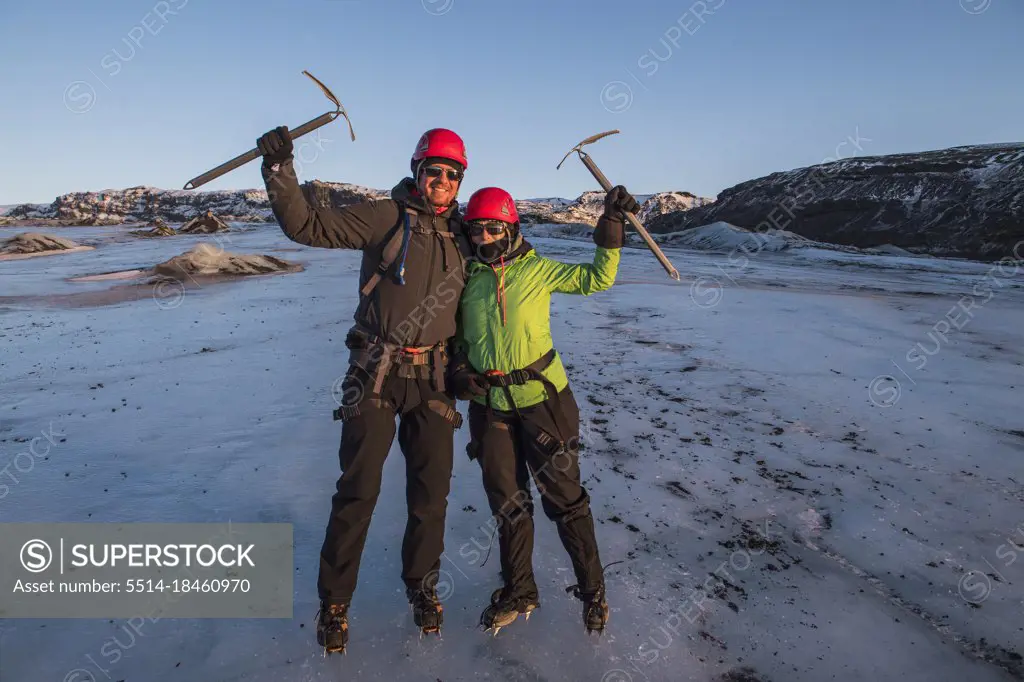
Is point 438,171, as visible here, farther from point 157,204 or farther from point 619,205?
point 157,204

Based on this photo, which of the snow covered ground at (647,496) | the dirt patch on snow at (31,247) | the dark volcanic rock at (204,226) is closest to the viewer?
the snow covered ground at (647,496)

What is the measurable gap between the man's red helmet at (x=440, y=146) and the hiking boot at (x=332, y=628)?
7.38 feet

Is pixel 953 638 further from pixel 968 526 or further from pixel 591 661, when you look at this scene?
pixel 591 661

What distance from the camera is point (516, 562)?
2.85 meters

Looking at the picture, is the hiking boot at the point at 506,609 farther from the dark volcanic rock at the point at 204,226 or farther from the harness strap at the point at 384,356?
the dark volcanic rock at the point at 204,226

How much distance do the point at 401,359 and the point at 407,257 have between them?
0.50m

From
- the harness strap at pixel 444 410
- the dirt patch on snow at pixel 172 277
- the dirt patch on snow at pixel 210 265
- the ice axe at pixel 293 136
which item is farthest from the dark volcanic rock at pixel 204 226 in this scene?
the harness strap at pixel 444 410

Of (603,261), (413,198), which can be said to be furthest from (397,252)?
(603,261)

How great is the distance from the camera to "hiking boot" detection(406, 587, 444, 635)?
2752 millimetres

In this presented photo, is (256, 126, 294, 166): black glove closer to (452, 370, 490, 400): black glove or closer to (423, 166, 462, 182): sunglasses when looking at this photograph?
(423, 166, 462, 182): sunglasses

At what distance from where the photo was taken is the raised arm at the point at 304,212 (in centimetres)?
256

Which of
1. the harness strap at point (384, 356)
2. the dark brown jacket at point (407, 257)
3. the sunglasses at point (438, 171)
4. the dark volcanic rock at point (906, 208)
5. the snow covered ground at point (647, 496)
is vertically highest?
the dark volcanic rock at point (906, 208)

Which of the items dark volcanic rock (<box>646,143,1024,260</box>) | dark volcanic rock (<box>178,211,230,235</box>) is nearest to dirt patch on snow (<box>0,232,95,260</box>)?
dark volcanic rock (<box>178,211,230,235</box>)

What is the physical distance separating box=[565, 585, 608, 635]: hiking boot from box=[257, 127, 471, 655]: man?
751 mm
